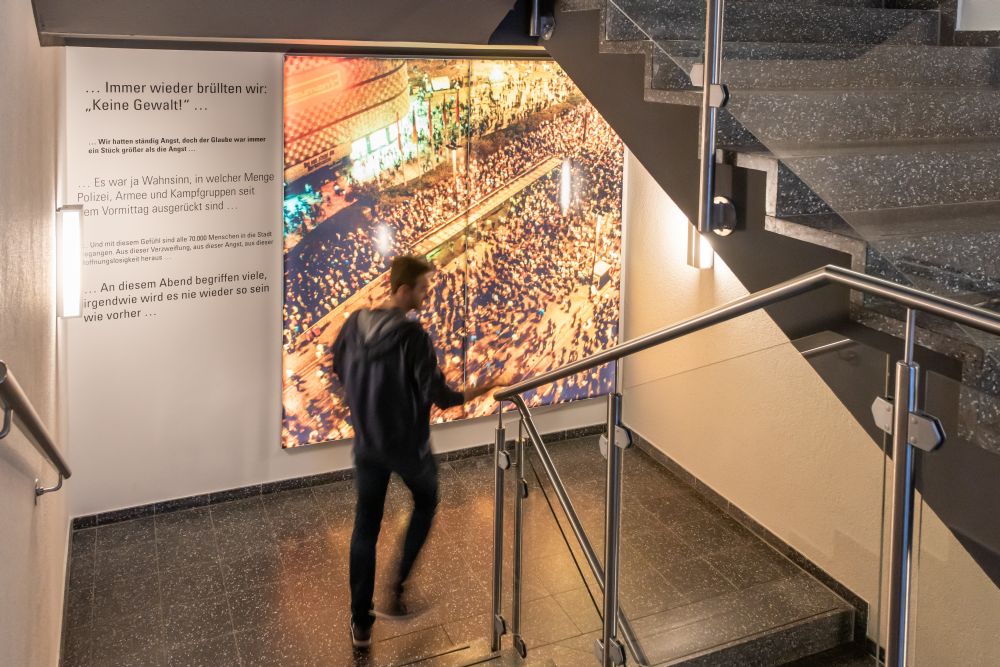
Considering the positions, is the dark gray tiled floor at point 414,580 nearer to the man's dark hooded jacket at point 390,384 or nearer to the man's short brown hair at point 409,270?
the man's dark hooded jacket at point 390,384

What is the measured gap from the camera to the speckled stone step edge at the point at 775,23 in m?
3.06

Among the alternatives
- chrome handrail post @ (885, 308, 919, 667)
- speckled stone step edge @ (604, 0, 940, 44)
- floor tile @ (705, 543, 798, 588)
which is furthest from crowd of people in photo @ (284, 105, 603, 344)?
chrome handrail post @ (885, 308, 919, 667)

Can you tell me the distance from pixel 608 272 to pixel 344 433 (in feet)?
6.45

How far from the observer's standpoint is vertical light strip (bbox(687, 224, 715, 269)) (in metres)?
5.48

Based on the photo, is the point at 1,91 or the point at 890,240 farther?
the point at 1,91

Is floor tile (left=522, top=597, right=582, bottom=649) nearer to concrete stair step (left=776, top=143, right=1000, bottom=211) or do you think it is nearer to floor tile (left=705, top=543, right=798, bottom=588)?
floor tile (left=705, top=543, right=798, bottom=588)

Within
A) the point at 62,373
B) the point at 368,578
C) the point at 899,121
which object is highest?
the point at 899,121

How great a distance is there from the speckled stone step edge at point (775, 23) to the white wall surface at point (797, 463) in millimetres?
962

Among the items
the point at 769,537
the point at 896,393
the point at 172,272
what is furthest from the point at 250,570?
the point at 896,393

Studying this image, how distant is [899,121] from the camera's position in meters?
2.88

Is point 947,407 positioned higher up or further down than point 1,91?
further down

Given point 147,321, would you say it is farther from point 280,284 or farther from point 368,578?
point 368,578

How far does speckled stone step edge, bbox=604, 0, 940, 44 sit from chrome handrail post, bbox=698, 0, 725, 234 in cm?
9

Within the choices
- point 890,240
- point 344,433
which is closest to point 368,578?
point 344,433
